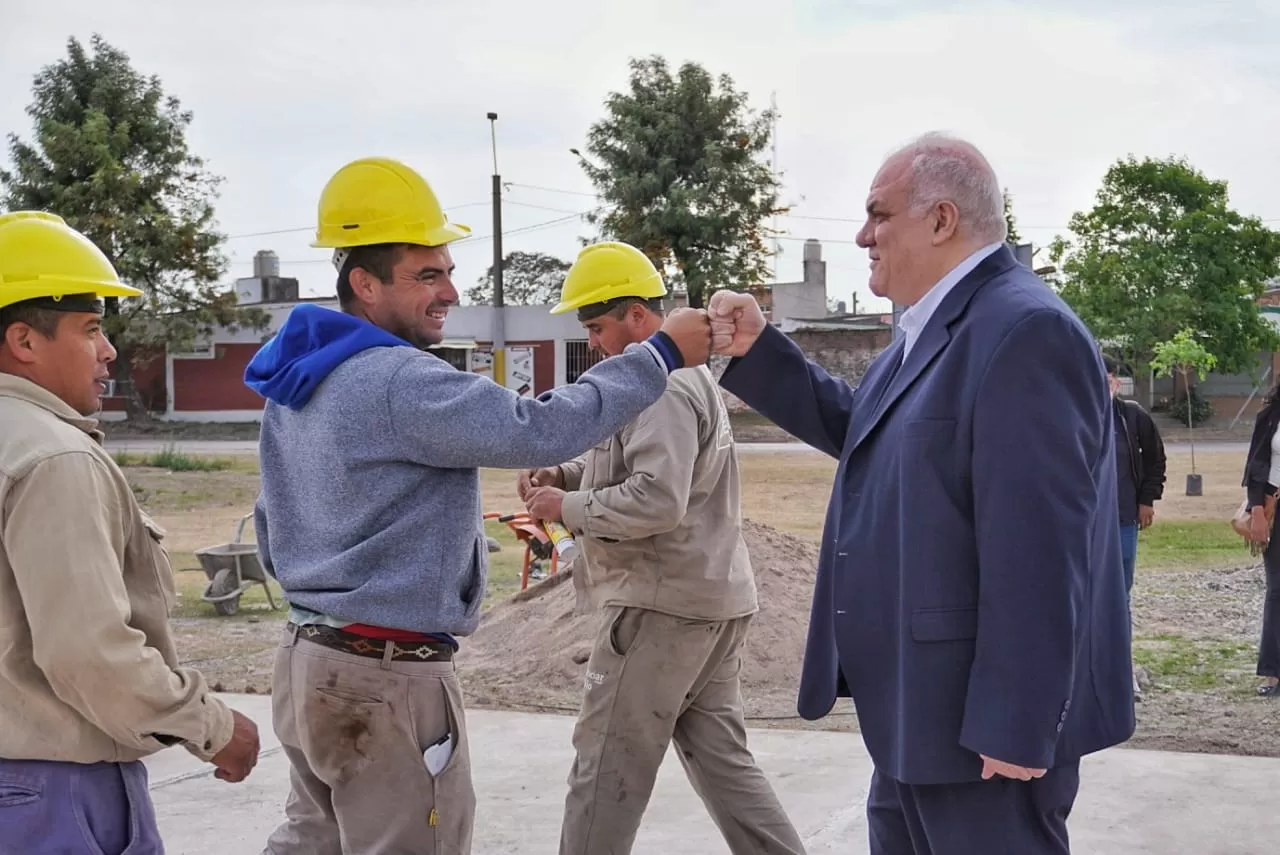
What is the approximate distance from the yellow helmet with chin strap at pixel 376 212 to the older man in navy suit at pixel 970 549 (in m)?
1.06

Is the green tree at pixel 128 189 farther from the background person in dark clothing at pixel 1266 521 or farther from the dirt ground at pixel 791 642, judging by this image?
the background person in dark clothing at pixel 1266 521

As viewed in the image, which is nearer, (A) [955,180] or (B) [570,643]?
(A) [955,180]

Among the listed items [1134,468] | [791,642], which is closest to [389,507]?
[791,642]

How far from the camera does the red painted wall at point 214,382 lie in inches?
1764

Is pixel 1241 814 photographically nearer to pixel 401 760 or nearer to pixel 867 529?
pixel 867 529

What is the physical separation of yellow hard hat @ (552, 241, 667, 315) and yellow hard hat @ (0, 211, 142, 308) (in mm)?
1735

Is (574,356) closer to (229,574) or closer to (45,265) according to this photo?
(229,574)

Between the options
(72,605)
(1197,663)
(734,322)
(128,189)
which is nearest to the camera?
(72,605)

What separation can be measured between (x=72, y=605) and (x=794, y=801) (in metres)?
3.62

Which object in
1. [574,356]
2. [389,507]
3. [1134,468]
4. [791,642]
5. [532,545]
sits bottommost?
[791,642]

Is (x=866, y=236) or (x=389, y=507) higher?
(x=866, y=236)

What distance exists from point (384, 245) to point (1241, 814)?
4040 millimetres

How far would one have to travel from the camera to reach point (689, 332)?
3234 mm

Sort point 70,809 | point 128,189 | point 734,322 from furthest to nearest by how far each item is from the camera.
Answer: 1. point 128,189
2. point 734,322
3. point 70,809
